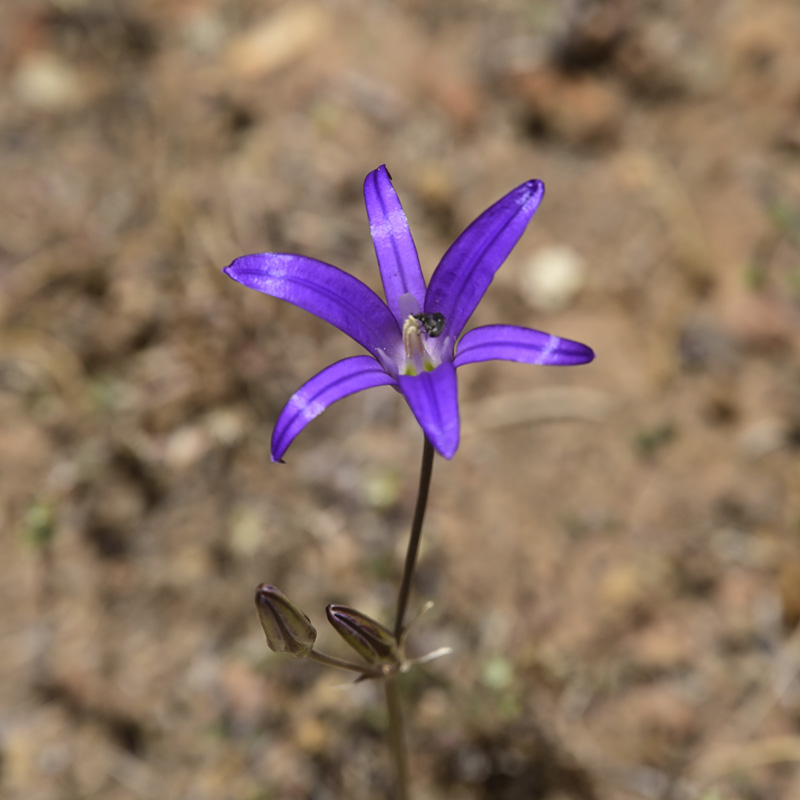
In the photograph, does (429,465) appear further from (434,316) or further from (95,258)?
(95,258)

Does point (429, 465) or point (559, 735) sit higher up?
point (429, 465)

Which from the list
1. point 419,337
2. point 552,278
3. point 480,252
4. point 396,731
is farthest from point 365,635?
point 552,278

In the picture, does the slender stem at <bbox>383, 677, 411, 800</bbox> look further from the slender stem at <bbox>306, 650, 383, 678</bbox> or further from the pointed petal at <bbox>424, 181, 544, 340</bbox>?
the pointed petal at <bbox>424, 181, 544, 340</bbox>

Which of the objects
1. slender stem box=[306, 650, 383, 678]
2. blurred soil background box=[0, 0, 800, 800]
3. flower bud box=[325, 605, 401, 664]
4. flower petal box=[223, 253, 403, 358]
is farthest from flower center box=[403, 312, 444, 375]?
blurred soil background box=[0, 0, 800, 800]

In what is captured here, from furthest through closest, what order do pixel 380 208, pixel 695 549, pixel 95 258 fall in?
1. pixel 95 258
2. pixel 695 549
3. pixel 380 208

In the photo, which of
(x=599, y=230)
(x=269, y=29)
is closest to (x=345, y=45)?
(x=269, y=29)

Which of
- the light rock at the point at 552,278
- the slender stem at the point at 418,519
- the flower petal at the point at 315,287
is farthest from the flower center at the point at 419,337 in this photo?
the light rock at the point at 552,278

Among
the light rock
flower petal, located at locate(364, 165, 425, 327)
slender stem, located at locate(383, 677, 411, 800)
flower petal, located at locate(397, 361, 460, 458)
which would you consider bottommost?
slender stem, located at locate(383, 677, 411, 800)

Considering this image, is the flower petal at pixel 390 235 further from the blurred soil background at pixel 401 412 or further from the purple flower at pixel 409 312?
the blurred soil background at pixel 401 412
